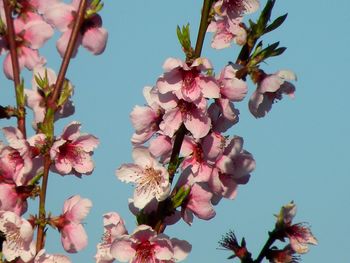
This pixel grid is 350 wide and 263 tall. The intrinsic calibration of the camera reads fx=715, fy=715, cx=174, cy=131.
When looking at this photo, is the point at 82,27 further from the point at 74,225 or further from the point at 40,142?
the point at 74,225

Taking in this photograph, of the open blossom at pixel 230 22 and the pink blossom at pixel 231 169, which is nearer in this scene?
the pink blossom at pixel 231 169

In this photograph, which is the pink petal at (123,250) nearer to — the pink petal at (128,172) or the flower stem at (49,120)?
the pink petal at (128,172)

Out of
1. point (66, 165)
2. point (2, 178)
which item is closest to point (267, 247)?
point (66, 165)

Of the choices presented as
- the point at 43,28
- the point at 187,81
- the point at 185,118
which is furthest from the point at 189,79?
the point at 43,28

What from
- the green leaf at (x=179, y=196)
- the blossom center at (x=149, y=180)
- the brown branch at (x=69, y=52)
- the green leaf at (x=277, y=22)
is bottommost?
the green leaf at (x=179, y=196)

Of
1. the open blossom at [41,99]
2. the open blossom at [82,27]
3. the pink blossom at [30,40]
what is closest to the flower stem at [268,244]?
the open blossom at [41,99]

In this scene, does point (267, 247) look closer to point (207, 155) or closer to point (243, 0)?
point (207, 155)
